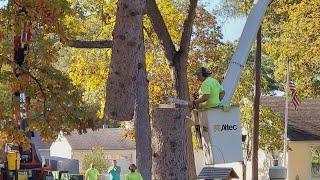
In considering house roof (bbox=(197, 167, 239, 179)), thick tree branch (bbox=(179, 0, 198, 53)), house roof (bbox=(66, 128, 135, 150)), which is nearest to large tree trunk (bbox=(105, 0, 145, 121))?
thick tree branch (bbox=(179, 0, 198, 53))

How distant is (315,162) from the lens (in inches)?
1618

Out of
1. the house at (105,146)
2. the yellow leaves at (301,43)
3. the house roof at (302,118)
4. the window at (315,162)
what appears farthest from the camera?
the house at (105,146)

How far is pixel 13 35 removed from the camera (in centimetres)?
1437

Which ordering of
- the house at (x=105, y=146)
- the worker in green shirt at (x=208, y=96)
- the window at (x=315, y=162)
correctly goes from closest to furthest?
1. the worker in green shirt at (x=208, y=96)
2. the window at (x=315, y=162)
3. the house at (x=105, y=146)

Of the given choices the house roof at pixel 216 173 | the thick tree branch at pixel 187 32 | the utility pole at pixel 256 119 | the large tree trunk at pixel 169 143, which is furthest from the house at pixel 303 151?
the large tree trunk at pixel 169 143

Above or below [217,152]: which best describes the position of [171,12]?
above

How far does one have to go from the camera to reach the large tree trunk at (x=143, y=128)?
11609 millimetres

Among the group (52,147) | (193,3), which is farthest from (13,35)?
(52,147)

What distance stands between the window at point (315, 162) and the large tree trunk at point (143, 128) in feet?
96.7

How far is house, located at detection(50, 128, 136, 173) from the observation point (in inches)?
2331

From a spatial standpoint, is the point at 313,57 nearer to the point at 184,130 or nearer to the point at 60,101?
the point at 60,101

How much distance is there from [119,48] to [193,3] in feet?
31.1

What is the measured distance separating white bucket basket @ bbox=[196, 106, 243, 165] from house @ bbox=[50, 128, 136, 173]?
46.3 metres

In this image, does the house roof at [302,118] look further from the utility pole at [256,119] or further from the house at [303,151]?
the utility pole at [256,119]
